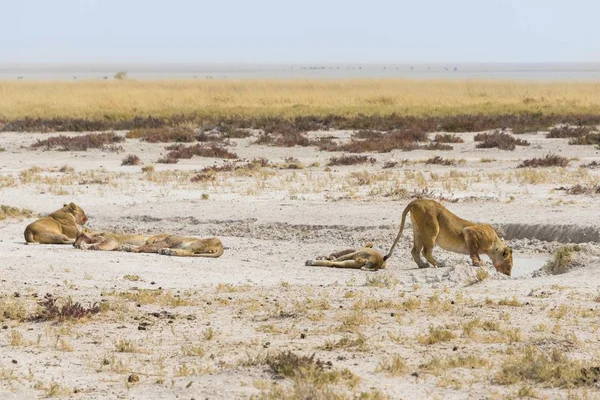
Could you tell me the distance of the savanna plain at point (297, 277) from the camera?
7809mm

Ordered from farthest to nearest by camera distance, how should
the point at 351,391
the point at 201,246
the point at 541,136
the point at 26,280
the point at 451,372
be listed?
the point at 541,136 < the point at 201,246 < the point at 26,280 < the point at 451,372 < the point at 351,391

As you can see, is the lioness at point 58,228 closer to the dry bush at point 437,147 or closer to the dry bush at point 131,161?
the dry bush at point 131,161

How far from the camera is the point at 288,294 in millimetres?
11188

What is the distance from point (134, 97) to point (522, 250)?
123 ft

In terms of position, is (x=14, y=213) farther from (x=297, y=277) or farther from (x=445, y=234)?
(x=445, y=234)

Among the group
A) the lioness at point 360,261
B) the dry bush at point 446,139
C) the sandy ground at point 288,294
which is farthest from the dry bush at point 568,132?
the lioness at point 360,261

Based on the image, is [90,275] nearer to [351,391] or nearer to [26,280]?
[26,280]

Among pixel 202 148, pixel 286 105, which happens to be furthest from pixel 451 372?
pixel 286 105

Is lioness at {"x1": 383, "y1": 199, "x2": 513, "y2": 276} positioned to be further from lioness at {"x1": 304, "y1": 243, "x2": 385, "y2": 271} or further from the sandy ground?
the sandy ground

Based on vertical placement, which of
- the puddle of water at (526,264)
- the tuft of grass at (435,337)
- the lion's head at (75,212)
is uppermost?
the tuft of grass at (435,337)

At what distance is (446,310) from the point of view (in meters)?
10.1

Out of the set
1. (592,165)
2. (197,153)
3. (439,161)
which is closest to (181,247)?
(439,161)

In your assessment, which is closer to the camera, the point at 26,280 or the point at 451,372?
the point at 451,372

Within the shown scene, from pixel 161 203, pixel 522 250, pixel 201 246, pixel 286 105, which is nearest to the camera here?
pixel 201 246
